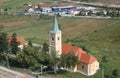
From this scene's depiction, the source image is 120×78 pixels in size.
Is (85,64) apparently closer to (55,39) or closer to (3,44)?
(55,39)

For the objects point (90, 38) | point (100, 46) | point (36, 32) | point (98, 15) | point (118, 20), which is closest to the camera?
point (100, 46)

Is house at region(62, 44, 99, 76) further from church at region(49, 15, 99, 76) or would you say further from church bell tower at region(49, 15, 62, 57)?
church bell tower at region(49, 15, 62, 57)

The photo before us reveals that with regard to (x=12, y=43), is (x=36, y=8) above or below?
below

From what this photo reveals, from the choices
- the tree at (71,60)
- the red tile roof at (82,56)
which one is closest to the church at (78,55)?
the red tile roof at (82,56)

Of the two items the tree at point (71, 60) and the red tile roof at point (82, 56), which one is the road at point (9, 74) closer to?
the tree at point (71, 60)

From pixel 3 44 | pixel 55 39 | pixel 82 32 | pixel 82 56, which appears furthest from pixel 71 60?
pixel 82 32

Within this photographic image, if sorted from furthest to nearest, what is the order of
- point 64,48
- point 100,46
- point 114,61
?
point 100,46 → point 114,61 → point 64,48

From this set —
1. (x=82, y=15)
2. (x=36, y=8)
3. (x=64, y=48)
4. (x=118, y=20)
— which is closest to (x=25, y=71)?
(x=64, y=48)

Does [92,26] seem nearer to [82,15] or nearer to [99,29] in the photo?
[99,29]
